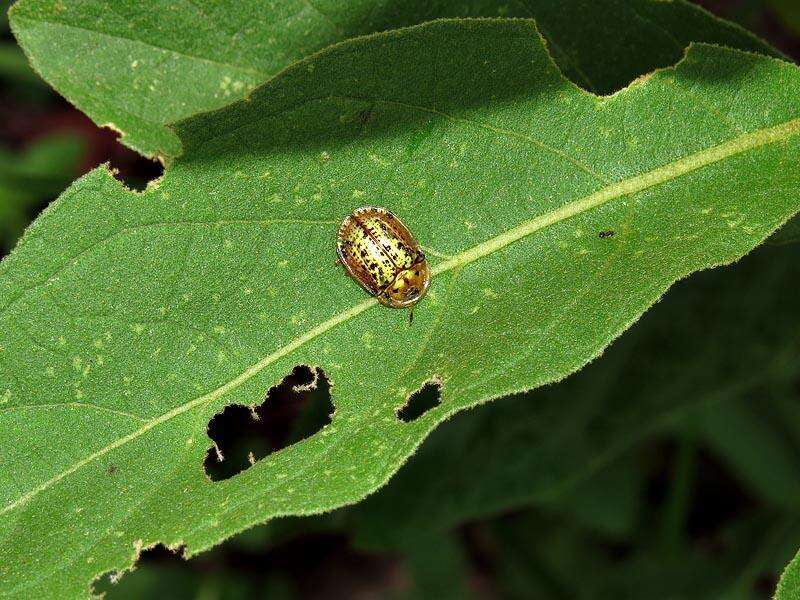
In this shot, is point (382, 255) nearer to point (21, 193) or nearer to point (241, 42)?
point (241, 42)

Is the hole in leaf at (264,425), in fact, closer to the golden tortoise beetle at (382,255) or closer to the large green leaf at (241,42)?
the golden tortoise beetle at (382,255)

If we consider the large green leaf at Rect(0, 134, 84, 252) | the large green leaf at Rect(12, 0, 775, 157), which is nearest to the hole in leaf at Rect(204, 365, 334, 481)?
the large green leaf at Rect(12, 0, 775, 157)

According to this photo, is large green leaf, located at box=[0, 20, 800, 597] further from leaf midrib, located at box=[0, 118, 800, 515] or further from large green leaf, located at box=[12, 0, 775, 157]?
large green leaf, located at box=[12, 0, 775, 157]

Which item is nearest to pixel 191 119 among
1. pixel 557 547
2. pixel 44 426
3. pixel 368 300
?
pixel 368 300

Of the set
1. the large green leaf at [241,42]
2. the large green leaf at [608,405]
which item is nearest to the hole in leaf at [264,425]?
the large green leaf at [608,405]

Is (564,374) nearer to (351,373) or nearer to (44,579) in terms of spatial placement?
(351,373)

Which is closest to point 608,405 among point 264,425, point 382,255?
point 264,425

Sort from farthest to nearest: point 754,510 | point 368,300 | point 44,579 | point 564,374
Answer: point 754,510 < point 368,300 < point 44,579 < point 564,374

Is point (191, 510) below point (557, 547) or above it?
above
